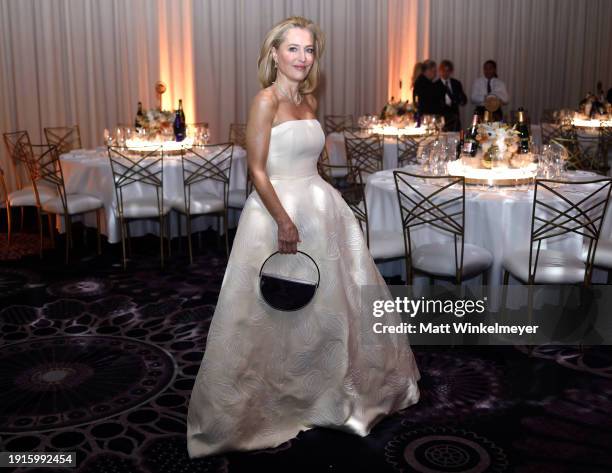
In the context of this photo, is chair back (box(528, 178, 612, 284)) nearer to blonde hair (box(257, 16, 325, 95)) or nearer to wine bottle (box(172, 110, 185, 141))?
blonde hair (box(257, 16, 325, 95))

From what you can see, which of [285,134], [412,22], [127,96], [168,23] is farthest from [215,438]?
[412,22]

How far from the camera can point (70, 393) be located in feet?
12.1

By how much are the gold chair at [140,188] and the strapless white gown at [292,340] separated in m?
2.91

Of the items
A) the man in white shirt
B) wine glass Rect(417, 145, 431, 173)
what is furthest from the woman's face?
the man in white shirt

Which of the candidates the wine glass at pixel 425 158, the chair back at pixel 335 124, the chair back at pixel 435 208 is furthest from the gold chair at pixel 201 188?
the chair back at pixel 335 124

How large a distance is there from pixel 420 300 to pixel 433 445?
1.66 metres

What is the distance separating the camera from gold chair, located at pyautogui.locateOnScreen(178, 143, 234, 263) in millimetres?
5907

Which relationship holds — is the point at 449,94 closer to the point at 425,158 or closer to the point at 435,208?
the point at 425,158

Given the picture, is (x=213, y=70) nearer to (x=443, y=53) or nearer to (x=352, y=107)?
(x=352, y=107)

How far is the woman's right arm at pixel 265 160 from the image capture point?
2.78m

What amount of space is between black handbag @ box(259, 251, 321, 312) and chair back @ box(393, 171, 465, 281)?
Result: 4.26 ft

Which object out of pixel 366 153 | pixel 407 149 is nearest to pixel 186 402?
pixel 366 153

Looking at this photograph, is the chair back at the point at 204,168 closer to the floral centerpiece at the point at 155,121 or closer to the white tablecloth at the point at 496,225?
the floral centerpiece at the point at 155,121

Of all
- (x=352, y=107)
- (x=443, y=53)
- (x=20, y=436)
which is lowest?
(x=20, y=436)
